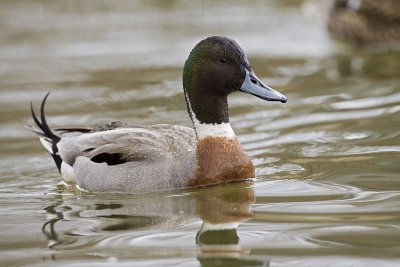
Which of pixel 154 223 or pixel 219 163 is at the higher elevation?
pixel 219 163

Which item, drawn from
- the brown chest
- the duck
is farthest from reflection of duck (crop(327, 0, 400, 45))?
the brown chest

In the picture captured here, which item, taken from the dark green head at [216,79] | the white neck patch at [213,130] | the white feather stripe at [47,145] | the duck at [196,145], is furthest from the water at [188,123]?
the dark green head at [216,79]

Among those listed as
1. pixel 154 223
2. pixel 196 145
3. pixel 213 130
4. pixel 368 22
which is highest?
pixel 368 22

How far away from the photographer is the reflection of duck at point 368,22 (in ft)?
45.2

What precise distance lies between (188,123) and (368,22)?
4.57m

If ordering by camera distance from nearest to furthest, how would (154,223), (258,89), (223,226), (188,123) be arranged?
1. (223,226)
2. (154,223)
3. (258,89)
4. (188,123)

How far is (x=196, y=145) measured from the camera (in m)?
7.99

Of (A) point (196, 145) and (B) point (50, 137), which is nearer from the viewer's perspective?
(A) point (196, 145)

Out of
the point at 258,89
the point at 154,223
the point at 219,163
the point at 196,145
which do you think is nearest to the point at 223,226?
the point at 154,223

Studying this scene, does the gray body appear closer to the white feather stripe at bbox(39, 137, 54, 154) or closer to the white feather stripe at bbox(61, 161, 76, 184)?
the white feather stripe at bbox(61, 161, 76, 184)

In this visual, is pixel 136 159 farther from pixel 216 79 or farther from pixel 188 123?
pixel 188 123

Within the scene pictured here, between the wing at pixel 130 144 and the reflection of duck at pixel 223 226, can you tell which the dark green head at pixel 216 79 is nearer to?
the wing at pixel 130 144

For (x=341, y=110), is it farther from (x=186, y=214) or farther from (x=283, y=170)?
(x=186, y=214)

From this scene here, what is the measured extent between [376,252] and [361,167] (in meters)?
2.34
